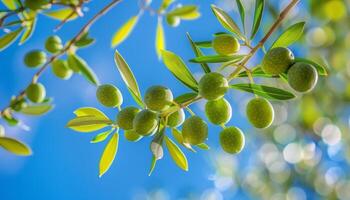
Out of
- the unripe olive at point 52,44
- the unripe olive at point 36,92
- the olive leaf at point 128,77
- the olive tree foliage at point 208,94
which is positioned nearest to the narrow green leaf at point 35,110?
the unripe olive at point 36,92

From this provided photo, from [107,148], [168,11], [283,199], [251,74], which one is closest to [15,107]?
[107,148]

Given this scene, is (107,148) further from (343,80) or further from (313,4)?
(343,80)

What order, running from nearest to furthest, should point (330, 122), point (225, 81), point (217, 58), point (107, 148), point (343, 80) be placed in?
point (225, 81) < point (217, 58) < point (107, 148) < point (343, 80) < point (330, 122)

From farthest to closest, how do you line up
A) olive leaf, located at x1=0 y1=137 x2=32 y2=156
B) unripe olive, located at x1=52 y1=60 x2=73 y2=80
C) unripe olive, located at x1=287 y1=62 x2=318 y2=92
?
unripe olive, located at x1=52 y1=60 x2=73 y2=80 → olive leaf, located at x1=0 y1=137 x2=32 y2=156 → unripe olive, located at x1=287 y1=62 x2=318 y2=92

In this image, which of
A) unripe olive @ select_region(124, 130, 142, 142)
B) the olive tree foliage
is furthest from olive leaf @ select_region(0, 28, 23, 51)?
unripe olive @ select_region(124, 130, 142, 142)

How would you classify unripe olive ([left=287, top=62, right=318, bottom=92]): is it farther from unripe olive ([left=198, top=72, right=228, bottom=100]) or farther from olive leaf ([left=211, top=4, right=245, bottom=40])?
olive leaf ([left=211, top=4, right=245, bottom=40])
